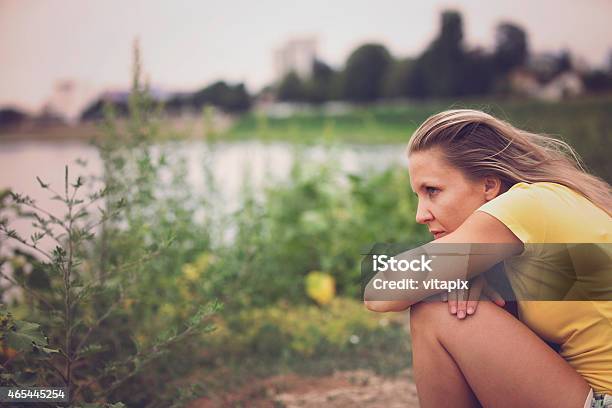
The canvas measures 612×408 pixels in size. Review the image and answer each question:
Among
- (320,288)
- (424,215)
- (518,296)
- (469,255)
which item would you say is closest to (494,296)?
(518,296)

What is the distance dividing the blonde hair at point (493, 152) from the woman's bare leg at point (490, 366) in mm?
391

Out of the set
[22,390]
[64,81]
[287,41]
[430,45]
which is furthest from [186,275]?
[430,45]

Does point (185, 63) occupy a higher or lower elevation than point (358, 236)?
higher

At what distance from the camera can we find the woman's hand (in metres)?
1.64

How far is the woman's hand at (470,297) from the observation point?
1.64m

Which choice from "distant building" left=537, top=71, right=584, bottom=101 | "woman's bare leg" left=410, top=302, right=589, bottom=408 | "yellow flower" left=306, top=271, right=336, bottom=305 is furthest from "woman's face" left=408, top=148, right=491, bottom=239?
"distant building" left=537, top=71, right=584, bottom=101

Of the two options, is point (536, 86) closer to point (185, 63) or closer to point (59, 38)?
point (185, 63)

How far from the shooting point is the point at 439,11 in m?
4.57

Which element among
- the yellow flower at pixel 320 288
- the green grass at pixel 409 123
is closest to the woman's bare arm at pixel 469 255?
the yellow flower at pixel 320 288

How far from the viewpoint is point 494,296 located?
1712 millimetres

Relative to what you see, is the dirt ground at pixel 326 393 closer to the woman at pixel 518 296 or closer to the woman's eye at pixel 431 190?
the woman at pixel 518 296

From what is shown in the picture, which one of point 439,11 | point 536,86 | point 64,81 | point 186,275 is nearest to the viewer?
point 186,275

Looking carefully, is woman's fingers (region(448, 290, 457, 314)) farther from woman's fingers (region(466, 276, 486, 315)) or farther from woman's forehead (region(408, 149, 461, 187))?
woman's forehead (region(408, 149, 461, 187))

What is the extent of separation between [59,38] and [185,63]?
0.86 metres
